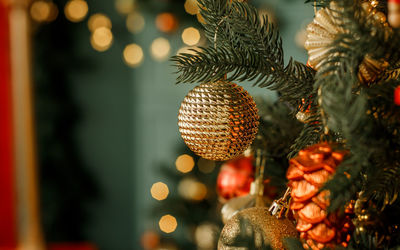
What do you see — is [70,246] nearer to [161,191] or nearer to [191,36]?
[161,191]

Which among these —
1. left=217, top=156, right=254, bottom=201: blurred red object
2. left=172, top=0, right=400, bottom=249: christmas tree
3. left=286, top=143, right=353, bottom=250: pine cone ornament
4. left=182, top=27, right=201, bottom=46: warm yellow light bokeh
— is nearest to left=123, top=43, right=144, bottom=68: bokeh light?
left=182, top=27, right=201, bottom=46: warm yellow light bokeh

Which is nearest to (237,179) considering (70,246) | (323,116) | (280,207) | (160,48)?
(280,207)

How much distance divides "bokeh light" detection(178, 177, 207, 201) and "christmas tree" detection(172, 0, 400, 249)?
0.72 m

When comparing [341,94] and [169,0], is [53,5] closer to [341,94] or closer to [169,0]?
[169,0]

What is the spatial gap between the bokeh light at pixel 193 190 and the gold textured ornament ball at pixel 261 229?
0.73 m

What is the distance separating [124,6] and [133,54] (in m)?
0.21

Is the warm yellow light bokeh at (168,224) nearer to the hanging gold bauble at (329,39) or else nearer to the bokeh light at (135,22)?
the bokeh light at (135,22)

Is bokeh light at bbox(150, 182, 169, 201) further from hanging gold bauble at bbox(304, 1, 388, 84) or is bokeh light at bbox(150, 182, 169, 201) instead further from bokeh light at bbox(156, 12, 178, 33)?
hanging gold bauble at bbox(304, 1, 388, 84)

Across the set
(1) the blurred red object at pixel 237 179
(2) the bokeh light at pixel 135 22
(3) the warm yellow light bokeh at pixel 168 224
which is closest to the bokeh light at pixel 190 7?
(2) the bokeh light at pixel 135 22

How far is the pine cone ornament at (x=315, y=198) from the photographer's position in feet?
1.08

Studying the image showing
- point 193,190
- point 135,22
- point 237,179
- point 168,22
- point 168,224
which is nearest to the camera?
point 237,179

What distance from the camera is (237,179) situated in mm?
589

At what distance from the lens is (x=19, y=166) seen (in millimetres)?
1841

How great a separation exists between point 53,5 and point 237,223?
169 cm
